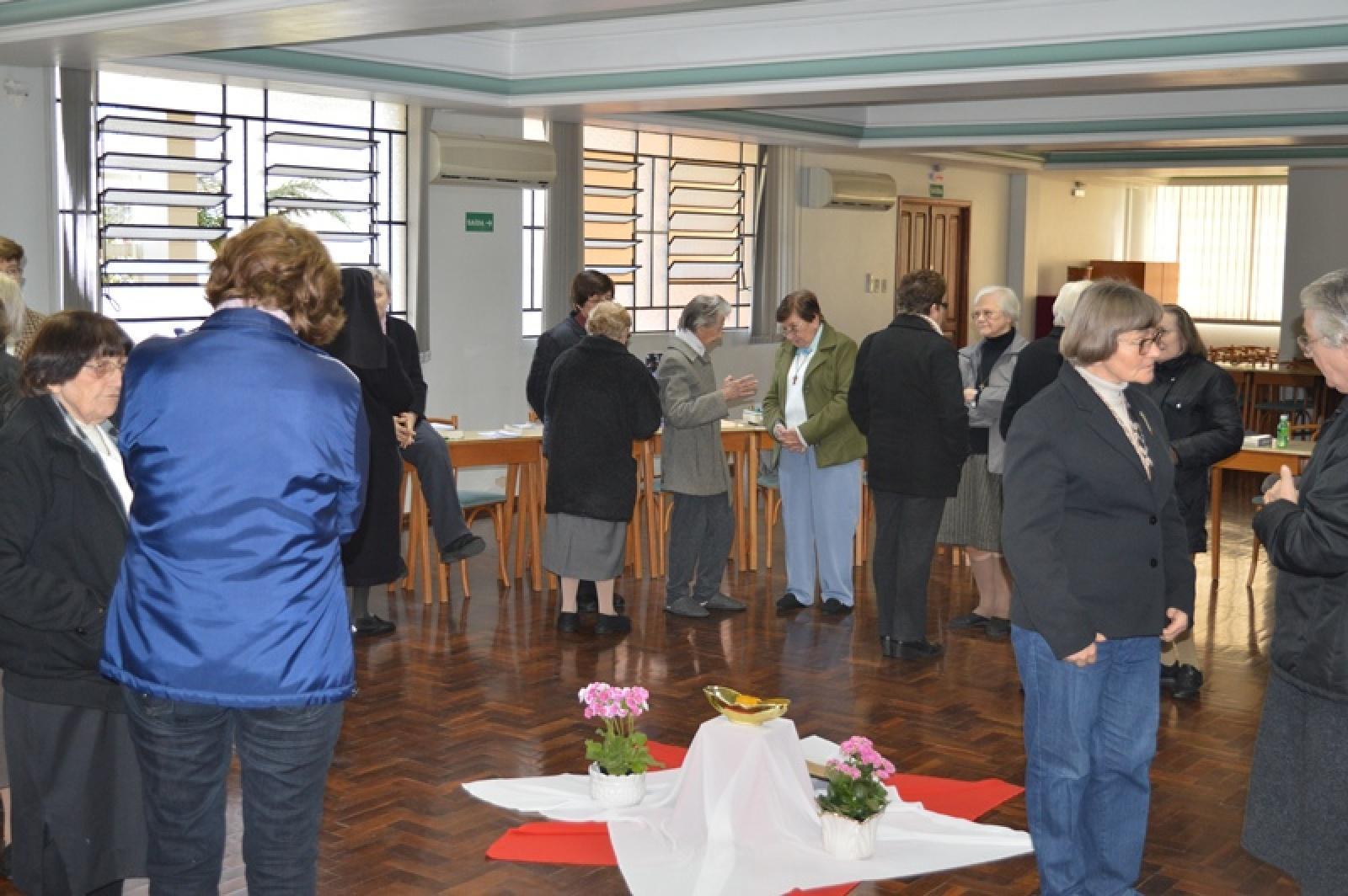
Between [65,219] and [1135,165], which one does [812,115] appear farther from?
[65,219]

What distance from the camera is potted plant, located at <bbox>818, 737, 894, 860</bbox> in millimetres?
4164

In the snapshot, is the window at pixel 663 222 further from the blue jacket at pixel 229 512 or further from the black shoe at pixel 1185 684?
the blue jacket at pixel 229 512

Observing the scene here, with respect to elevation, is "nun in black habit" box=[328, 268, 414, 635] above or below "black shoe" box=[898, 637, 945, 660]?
above

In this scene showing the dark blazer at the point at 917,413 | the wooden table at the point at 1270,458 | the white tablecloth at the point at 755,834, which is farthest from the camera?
the wooden table at the point at 1270,458

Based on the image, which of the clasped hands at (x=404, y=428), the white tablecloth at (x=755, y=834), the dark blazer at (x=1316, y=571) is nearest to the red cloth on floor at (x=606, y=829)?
the white tablecloth at (x=755, y=834)

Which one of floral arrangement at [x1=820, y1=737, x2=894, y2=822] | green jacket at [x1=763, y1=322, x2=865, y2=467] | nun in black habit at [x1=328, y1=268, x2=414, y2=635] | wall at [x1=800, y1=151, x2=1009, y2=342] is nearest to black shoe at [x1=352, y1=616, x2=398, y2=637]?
nun in black habit at [x1=328, y1=268, x2=414, y2=635]

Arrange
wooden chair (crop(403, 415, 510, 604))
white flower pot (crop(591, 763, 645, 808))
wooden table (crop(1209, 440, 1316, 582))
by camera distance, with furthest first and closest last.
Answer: wooden table (crop(1209, 440, 1316, 582))
wooden chair (crop(403, 415, 510, 604))
white flower pot (crop(591, 763, 645, 808))

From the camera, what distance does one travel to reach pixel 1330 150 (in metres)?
13.6

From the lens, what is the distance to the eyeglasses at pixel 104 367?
3287 millimetres

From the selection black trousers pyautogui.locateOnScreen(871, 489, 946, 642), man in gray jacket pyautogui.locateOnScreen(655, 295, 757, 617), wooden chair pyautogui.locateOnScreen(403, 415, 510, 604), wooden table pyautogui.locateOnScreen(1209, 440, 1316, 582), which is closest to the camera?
black trousers pyautogui.locateOnScreen(871, 489, 946, 642)

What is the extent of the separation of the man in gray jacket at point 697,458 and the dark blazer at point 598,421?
414 millimetres

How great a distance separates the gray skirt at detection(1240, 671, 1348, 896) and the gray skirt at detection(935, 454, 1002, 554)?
366 centimetres

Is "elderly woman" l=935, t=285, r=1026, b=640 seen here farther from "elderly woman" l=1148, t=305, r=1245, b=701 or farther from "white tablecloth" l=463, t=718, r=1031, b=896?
"white tablecloth" l=463, t=718, r=1031, b=896

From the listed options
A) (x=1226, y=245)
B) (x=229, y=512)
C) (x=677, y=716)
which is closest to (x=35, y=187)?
(x=677, y=716)
